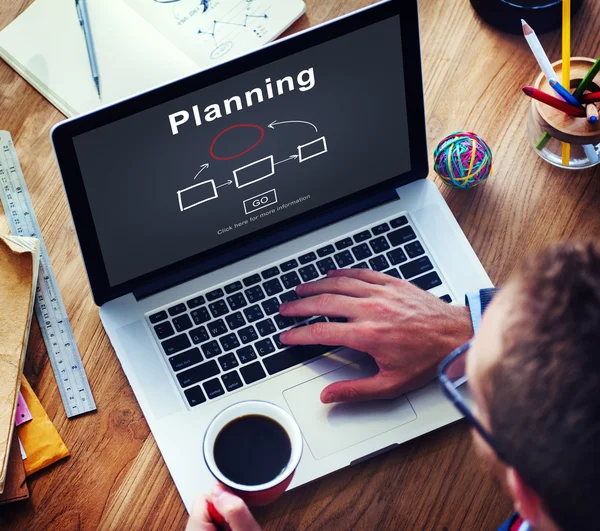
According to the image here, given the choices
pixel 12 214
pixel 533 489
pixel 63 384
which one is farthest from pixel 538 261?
pixel 12 214

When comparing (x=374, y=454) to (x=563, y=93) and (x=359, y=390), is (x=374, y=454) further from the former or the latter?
(x=563, y=93)

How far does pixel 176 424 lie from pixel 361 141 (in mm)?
453

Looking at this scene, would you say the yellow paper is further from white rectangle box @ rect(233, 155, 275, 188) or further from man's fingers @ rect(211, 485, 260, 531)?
white rectangle box @ rect(233, 155, 275, 188)

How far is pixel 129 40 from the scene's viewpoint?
1.21 metres

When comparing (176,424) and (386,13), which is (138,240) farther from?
(386,13)

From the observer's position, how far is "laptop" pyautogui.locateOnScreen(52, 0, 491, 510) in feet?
3.09

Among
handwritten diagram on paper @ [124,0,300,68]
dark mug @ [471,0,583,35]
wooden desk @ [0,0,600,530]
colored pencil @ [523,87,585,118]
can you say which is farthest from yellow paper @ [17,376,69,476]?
dark mug @ [471,0,583,35]

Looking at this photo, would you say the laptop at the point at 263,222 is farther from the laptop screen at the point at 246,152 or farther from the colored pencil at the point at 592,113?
the colored pencil at the point at 592,113

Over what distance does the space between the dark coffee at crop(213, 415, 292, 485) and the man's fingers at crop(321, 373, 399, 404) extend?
0.10 meters

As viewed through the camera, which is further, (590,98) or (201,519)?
(590,98)

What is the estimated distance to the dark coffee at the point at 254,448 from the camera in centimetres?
93

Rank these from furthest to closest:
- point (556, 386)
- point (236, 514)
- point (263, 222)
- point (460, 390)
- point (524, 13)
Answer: point (524, 13) < point (263, 222) < point (460, 390) < point (236, 514) < point (556, 386)

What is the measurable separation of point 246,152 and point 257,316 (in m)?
0.22

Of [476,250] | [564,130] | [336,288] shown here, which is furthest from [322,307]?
[564,130]
